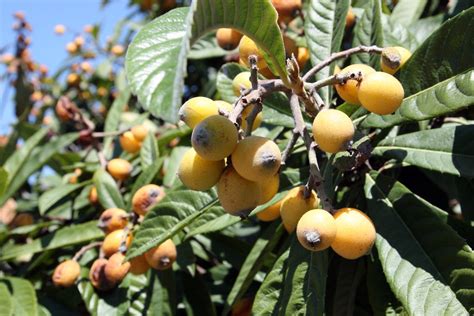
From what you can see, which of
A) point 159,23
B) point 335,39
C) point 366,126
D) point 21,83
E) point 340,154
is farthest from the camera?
point 21,83

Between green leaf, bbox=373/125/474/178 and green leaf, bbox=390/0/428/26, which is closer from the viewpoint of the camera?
green leaf, bbox=373/125/474/178

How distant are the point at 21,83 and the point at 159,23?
3365 mm

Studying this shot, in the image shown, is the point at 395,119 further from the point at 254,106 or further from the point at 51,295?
the point at 51,295

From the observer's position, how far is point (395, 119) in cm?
119

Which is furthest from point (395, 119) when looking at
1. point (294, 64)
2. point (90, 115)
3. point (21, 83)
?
point (21, 83)

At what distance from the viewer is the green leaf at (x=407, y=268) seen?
102cm

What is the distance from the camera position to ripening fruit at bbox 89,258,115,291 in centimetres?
157

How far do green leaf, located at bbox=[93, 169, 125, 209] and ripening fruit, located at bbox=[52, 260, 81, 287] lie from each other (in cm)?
23

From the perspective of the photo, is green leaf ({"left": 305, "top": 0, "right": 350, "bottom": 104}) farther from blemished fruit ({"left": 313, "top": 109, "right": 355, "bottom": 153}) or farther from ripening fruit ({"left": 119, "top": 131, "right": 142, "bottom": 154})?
ripening fruit ({"left": 119, "top": 131, "right": 142, "bottom": 154})

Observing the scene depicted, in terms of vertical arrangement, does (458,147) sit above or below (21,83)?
above

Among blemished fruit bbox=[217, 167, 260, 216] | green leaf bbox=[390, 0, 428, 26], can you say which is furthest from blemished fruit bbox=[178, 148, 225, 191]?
green leaf bbox=[390, 0, 428, 26]

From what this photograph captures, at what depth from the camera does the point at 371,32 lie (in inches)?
54.3

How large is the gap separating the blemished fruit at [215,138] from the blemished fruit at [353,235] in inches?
9.9

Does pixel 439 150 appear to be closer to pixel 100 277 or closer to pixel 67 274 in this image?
pixel 100 277
